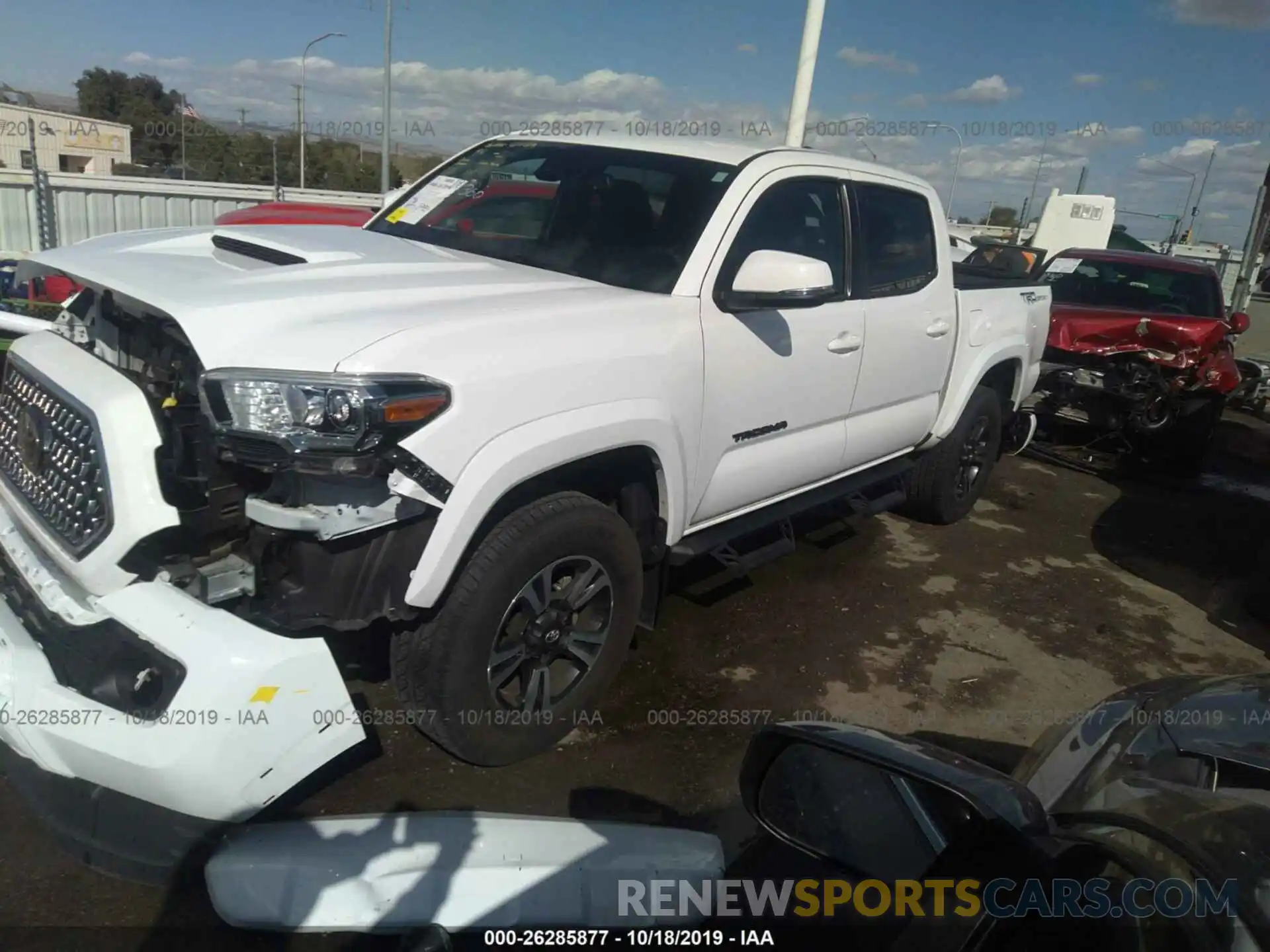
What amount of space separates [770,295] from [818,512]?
2.08 metres

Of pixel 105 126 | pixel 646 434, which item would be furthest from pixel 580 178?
pixel 105 126

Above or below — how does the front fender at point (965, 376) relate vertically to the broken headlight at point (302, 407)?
below

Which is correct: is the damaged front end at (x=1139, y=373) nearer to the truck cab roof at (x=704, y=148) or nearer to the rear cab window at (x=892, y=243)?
the rear cab window at (x=892, y=243)

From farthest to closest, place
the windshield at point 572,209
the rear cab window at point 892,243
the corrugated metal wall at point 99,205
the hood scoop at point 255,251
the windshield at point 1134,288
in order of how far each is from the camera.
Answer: the corrugated metal wall at point 99,205 → the windshield at point 1134,288 → the rear cab window at point 892,243 → the windshield at point 572,209 → the hood scoop at point 255,251

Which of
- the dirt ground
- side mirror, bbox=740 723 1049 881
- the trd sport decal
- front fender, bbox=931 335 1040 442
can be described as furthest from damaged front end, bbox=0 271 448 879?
front fender, bbox=931 335 1040 442

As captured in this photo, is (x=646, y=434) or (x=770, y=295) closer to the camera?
(x=646, y=434)

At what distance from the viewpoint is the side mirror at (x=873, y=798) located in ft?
4.87

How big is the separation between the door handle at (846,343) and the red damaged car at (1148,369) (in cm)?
410

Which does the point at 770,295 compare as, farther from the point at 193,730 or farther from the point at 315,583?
the point at 193,730

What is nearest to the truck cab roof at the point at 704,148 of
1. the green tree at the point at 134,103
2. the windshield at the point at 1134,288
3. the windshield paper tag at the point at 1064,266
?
the windshield at the point at 1134,288

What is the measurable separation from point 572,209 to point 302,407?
183cm

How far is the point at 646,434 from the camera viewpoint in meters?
2.96

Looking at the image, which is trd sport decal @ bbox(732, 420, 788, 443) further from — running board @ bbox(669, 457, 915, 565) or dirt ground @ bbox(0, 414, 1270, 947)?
dirt ground @ bbox(0, 414, 1270, 947)

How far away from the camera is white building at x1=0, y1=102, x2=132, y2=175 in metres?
31.2
